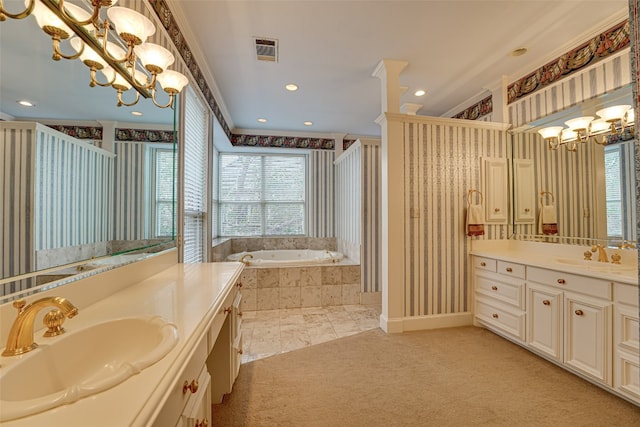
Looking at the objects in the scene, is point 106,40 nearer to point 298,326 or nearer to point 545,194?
point 298,326

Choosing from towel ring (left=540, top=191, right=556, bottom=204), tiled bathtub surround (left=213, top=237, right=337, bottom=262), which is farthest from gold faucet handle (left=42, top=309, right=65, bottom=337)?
tiled bathtub surround (left=213, top=237, right=337, bottom=262)

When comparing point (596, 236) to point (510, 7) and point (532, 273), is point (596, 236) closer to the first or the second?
point (532, 273)

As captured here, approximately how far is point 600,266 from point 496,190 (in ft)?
3.78

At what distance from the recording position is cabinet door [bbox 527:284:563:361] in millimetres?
2074

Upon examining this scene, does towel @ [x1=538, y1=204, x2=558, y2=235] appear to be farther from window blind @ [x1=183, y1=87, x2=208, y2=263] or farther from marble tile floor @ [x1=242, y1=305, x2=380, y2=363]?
window blind @ [x1=183, y1=87, x2=208, y2=263]

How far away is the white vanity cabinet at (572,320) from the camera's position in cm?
178

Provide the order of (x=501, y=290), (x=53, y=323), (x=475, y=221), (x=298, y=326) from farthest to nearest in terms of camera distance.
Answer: (x=298, y=326)
(x=475, y=221)
(x=501, y=290)
(x=53, y=323)

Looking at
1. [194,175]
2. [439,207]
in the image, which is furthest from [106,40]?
[439,207]

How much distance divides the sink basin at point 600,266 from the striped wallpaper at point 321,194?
331cm

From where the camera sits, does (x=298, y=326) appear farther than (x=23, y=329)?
Yes

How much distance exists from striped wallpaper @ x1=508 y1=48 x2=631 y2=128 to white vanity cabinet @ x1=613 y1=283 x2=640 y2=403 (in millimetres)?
1572

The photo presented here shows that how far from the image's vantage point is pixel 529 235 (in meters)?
2.86

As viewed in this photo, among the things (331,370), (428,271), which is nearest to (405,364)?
(331,370)

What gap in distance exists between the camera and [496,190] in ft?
9.92
